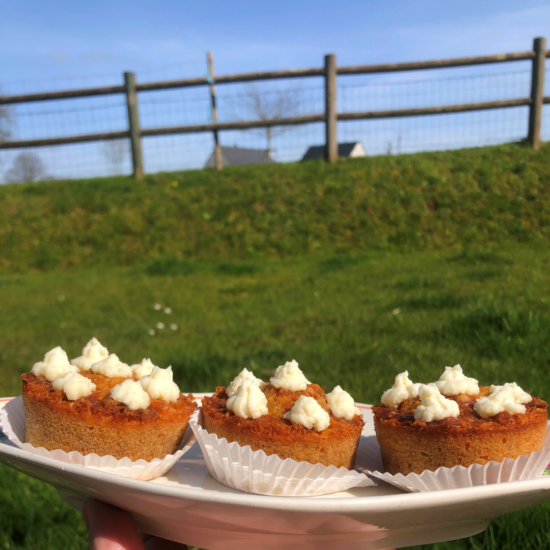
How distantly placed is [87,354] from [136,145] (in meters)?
10.7

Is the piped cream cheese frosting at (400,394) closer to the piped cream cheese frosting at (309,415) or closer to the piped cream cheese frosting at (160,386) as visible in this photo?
the piped cream cheese frosting at (309,415)

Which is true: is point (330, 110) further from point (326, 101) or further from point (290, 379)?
point (290, 379)

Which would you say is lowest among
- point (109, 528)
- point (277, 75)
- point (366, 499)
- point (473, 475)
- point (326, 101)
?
point (109, 528)

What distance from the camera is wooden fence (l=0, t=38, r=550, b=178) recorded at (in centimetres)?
1080

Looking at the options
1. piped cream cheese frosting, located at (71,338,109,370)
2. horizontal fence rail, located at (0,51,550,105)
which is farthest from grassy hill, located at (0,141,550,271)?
piped cream cheese frosting, located at (71,338,109,370)

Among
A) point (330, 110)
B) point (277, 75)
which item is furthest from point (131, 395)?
point (277, 75)

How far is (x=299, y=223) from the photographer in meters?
9.71

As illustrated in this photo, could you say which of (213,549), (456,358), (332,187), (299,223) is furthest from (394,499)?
(332,187)

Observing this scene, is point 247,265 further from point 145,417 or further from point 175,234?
point 145,417

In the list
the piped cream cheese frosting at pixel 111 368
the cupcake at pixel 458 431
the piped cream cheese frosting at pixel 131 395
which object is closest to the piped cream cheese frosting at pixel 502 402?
the cupcake at pixel 458 431

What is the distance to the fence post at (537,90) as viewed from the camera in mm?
10719

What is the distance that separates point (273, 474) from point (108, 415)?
0.56m

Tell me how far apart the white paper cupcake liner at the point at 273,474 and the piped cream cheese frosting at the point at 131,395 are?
28cm

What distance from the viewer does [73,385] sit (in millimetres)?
1683
